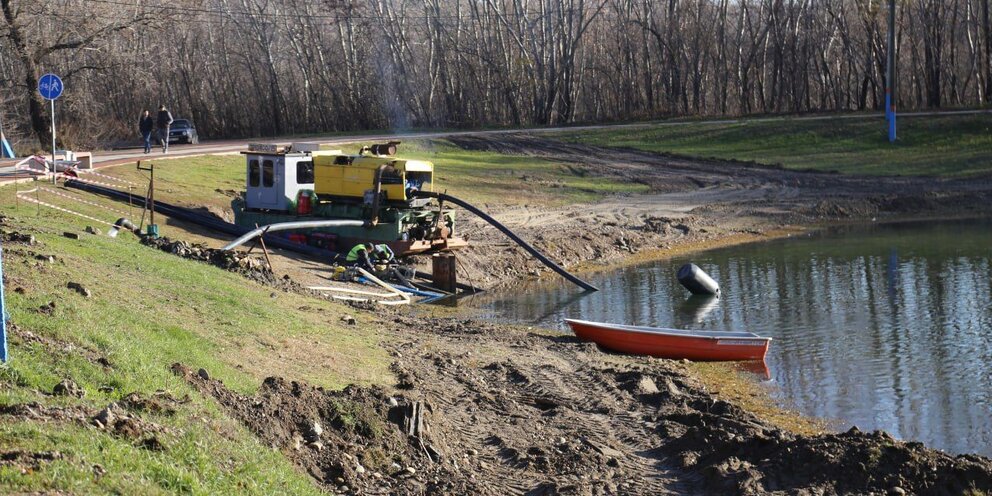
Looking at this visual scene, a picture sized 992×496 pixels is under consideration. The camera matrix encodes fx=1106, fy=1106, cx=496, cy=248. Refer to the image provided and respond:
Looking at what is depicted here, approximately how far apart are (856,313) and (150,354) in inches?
675

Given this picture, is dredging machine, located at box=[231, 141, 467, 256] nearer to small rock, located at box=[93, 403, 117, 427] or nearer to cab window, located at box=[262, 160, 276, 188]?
cab window, located at box=[262, 160, 276, 188]

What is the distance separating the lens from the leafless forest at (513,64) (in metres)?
62.9

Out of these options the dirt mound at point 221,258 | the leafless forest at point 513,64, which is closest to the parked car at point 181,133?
the leafless forest at point 513,64

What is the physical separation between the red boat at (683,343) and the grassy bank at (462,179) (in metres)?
18.6

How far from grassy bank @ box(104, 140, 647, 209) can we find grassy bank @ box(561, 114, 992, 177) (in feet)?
24.3

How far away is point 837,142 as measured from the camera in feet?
171

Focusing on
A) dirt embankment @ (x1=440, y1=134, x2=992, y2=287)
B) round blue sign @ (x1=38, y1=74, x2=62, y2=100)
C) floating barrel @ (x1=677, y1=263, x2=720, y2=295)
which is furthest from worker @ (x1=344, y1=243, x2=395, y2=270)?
round blue sign @ (x1=38, y1=74, x2=62, y2=100)

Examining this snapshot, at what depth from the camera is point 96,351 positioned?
11.3m

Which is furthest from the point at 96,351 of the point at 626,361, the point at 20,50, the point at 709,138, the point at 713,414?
the point at 709,138

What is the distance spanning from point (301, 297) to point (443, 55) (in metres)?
46.8

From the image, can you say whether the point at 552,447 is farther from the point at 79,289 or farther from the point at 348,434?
the point at 79,289

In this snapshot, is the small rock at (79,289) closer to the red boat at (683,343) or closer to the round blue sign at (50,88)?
the red boat at (683,343)

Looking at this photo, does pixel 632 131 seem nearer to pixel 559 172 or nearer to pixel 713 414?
pixel 559 172

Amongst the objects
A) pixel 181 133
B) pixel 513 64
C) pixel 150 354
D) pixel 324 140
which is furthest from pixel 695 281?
pixel 513 64
